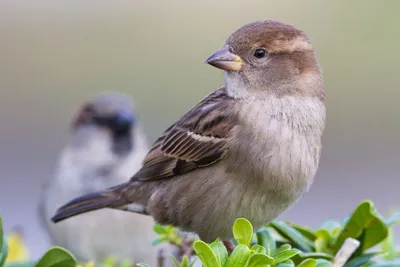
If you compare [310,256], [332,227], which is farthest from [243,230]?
[332,227]

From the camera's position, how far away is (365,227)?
2170mm

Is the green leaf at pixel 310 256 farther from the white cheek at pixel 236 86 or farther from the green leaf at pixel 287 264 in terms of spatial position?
the white cheek at pixel 236 86

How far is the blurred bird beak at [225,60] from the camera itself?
271 centimetres

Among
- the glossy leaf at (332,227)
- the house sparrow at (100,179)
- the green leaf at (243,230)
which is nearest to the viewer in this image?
the green leaf at (243,230)

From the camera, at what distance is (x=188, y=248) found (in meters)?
2.48

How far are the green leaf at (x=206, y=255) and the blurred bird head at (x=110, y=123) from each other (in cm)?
318

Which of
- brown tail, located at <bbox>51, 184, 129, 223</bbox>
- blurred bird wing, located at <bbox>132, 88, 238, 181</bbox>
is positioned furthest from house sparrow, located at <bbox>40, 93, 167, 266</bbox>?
blurred bird wing, located at <bbox>132, 88, 238, 181</bbox>

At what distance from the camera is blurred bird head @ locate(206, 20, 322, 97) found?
2.74 meters

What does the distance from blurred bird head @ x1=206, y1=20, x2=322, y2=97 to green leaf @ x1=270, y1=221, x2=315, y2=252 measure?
63 cm

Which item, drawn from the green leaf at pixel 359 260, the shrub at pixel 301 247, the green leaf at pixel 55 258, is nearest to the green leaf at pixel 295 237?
the shrub at pixel 301 247

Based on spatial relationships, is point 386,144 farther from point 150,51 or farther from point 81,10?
point 81,10

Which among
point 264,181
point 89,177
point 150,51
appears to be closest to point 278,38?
point 264,181

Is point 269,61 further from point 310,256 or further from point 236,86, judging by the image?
point 310,256

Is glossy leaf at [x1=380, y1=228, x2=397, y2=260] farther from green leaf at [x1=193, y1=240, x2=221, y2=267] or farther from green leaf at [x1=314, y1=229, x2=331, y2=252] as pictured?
green leaf at [x1=193, y1=240, x2=221, y2=267]
